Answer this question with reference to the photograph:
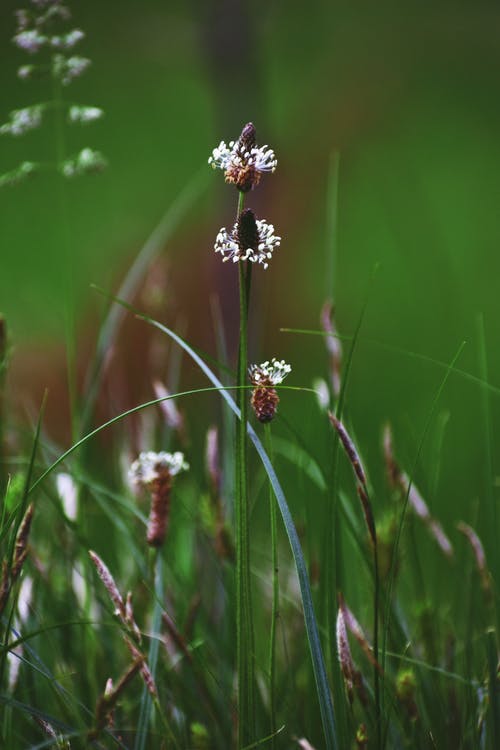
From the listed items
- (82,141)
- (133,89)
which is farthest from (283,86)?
(82,141)

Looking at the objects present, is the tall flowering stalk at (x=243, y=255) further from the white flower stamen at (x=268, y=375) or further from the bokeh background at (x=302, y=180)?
the bokeh background at (x=302, y=180)

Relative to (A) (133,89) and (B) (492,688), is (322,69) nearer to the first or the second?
(A) (133,89)

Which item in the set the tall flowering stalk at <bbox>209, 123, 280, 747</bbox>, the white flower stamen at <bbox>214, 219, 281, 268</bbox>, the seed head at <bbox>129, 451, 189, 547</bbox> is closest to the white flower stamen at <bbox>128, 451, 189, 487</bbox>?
the seed head at <bbox>129, 451, 189, 547</bbox>

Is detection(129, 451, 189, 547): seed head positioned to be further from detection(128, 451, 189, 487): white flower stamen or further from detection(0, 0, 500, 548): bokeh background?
detection(0, 0, 500, 548): bokeh background

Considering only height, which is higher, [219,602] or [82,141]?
[82,141]

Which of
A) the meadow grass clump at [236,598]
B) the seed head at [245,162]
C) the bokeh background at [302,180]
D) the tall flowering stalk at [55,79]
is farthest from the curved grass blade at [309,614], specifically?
the bokeh background at [302,180]

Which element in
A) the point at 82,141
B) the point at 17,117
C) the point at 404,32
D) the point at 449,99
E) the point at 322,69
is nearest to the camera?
the point at 17,117

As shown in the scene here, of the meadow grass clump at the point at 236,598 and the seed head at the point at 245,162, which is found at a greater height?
the seed head at the point at 245,162
